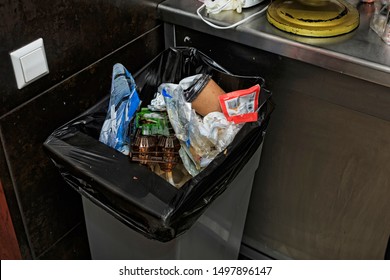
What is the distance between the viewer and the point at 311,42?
1101 mm

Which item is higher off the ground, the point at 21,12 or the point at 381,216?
the point at 21,12

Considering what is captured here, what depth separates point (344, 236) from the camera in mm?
1355

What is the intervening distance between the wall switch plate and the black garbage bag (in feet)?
0.43

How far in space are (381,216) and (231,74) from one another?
52 cm

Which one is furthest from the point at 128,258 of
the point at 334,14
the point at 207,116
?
the point at 334,14

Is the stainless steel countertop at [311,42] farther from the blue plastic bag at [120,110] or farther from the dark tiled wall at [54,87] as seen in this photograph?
the blue plastic bag at [120,110]

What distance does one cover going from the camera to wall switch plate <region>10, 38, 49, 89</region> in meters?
0.95

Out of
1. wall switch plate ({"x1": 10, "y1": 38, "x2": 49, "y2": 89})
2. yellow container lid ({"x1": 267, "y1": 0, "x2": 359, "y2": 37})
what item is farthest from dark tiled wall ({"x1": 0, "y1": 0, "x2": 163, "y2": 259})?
yellow container lid ({"x1": 267, "y1": 0, "x2": 359, "y2": 37})

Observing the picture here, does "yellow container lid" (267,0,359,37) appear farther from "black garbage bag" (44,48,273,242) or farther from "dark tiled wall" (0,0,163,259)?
"dark tiled wall" (0,0,163,259)

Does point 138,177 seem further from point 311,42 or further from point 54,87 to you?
point 311,42

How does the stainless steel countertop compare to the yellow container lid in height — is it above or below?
below

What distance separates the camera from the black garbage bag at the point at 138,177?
93 cm

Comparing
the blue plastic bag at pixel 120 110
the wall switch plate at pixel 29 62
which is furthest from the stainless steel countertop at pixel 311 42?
the wall switch plate at pixel 29 62

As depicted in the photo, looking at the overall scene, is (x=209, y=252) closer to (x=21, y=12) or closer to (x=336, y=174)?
(x=336, y=174)
